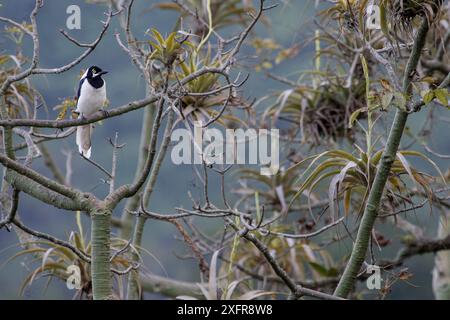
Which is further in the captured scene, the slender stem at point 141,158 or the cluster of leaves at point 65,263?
the slender stem at point 141,158

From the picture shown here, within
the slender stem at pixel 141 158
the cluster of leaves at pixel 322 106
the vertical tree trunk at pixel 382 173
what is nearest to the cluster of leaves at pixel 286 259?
the cluster of leaves at pixel 322 106

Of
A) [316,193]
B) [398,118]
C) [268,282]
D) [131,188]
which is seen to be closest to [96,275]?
[131,188]

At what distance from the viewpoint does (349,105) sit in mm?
4902

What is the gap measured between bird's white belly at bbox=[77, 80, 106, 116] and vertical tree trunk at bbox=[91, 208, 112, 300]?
100 centimetres

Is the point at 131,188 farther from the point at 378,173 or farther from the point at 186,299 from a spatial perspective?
the point at 378,173

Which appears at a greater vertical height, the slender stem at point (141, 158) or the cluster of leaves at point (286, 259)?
the slender stem at point (141, 158)

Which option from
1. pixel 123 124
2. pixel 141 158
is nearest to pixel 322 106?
pixel 141 158

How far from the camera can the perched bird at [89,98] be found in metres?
3.95

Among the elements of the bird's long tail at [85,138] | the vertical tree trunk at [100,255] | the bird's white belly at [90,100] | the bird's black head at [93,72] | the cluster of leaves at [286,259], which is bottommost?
the vertical tree trunk at [100,255]

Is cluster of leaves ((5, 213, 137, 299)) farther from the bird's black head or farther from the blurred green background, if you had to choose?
the bird's black head

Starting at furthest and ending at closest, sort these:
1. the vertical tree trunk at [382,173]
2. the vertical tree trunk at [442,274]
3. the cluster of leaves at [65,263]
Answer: the vertical tree trunk at [442,274] < the cluster of leaves at [65,263] < the vertical tree trunk at [382,173]

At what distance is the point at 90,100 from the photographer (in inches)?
156

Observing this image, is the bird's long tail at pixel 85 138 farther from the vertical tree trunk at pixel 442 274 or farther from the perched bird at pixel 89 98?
the vertical tree trunk at pixel 442 274
